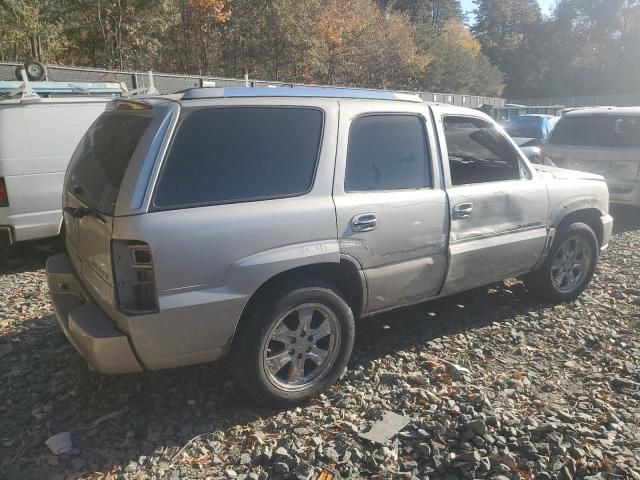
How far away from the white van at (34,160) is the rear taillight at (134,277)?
11.7ft

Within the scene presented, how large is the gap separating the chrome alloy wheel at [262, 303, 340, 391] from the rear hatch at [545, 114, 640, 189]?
22.1 ft

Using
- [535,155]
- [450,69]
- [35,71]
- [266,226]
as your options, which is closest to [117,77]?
[35,71]

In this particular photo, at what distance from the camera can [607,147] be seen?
27.6ft

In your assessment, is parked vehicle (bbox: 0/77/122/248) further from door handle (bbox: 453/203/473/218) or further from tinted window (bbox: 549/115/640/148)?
tinted window (bbox: 549/115/640/148)

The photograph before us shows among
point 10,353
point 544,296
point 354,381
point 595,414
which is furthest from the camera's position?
point 544,296

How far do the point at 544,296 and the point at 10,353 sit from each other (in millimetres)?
4415

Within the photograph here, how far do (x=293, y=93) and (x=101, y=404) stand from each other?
2239 millimetres

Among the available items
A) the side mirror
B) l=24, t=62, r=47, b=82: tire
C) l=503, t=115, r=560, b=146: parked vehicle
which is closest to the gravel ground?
l=24, t=62, r=47, b=82: tire

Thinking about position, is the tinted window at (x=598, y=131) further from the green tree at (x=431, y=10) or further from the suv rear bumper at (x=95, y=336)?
the green tree at (x=431, y=10)

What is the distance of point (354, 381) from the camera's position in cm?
367

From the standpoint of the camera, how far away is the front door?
13.0 feet

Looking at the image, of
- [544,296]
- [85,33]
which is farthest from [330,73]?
[544,296]

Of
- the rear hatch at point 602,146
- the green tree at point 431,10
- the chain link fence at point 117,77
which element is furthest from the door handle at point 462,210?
the green tree at point 431,10

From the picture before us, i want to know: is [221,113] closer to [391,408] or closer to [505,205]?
[391,408]
